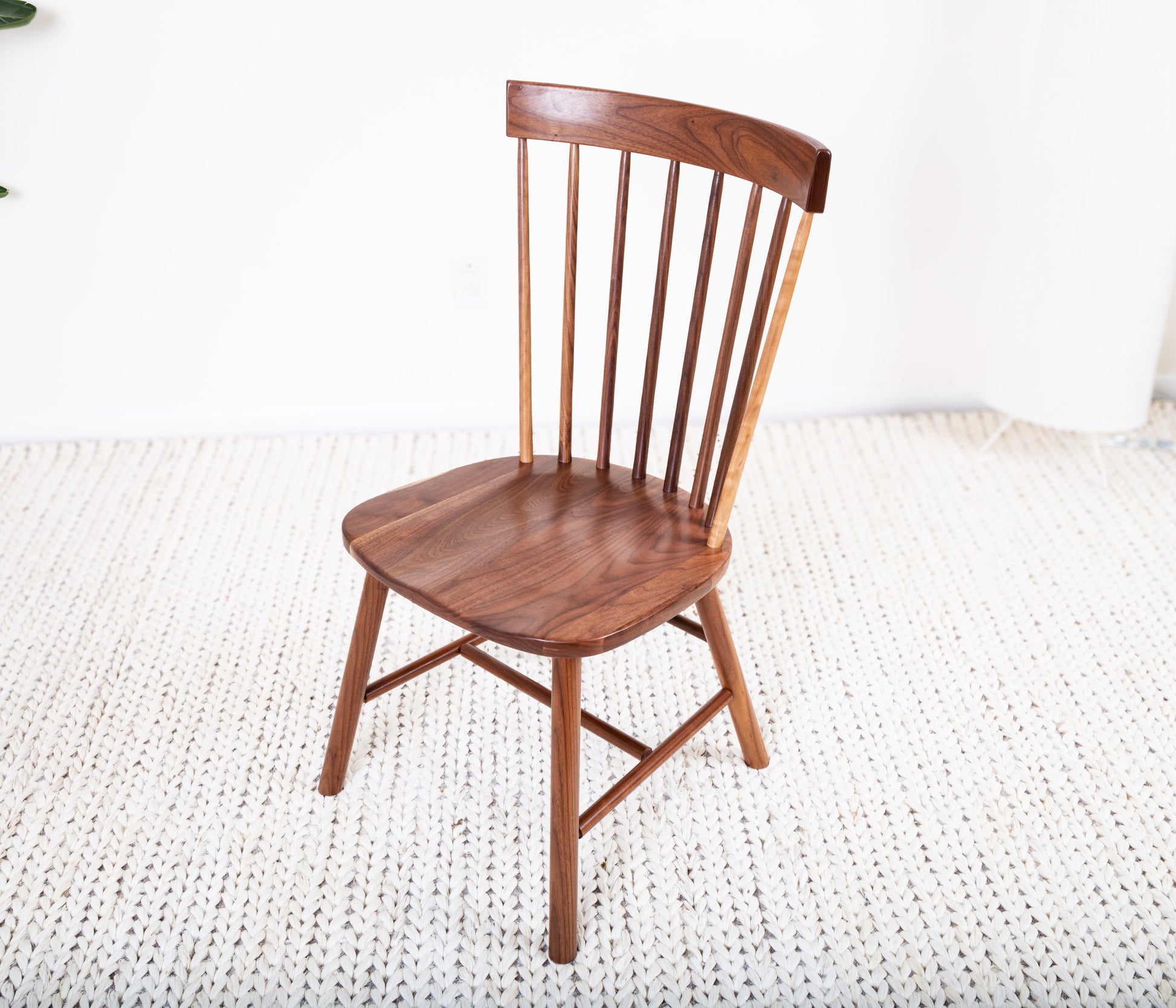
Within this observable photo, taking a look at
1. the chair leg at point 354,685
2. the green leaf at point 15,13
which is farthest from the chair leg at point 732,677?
the green leaf at point 15,13

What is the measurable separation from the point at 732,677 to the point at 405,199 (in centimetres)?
117

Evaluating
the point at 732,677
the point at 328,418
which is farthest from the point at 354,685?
the point at 328,418

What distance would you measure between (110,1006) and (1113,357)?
182 centimetres

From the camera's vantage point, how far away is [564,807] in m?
0.88

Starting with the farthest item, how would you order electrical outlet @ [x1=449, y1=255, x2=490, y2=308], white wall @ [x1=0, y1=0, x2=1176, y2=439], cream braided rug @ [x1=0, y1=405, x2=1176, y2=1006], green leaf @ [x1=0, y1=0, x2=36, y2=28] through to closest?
electrical outlet @ [x1=449, y1=255, x2=490, y2=308]
white wall @ [x1=0, y1=0, x2=1176, y2=439]
green leaf @ [x1=0, y1=0, x2=36, y2=28]
cream braided rug @ [x1=0, y1=405, x2=1176, y2=1006]

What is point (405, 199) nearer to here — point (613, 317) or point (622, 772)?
point (613, 317)

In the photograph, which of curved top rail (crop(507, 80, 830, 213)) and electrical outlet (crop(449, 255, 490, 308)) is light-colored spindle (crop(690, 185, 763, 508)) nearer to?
curved top rail (crop(507, 80, 830, 213))

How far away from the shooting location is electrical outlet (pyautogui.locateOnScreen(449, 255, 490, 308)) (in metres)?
1.82

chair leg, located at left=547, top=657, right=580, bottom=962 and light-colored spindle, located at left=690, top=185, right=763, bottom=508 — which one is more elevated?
light-colored spindle, located at left=690, top=185, right=763, bottom=508

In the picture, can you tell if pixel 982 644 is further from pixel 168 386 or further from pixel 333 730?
pixel 168 386

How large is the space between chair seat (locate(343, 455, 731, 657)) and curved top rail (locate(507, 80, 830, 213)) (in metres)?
0.36

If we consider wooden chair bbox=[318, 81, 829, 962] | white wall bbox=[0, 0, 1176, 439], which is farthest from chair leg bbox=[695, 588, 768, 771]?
white wall bbox=[0, 0, 1176, 439]

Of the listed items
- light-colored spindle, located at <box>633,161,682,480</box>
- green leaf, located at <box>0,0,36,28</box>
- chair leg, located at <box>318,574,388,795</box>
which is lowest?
chair leg, located at <box>318,574,388,795</box>

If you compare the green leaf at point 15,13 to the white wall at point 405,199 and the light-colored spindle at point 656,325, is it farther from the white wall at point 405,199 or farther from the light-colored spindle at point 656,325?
the light-colored spindle at point 656,325
